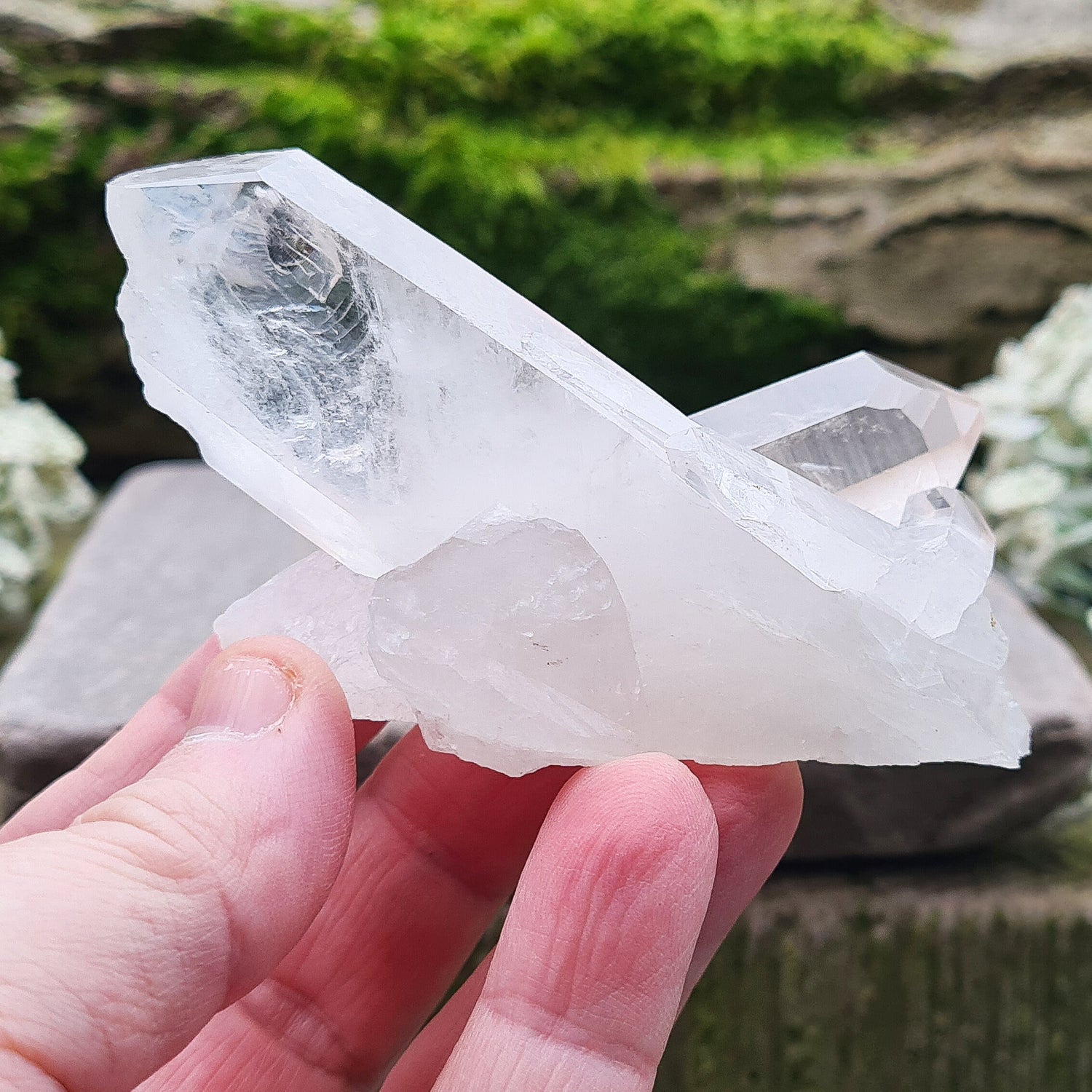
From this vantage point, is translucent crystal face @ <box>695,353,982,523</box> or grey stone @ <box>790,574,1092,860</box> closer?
translucent crystal face @ <box>695,353,982,523</box>

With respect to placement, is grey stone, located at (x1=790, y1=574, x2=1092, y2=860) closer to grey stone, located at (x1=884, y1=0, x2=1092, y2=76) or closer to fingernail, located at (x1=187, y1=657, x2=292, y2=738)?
fingernail, located at (x1=187, y1=657, x2=292, y2=738)

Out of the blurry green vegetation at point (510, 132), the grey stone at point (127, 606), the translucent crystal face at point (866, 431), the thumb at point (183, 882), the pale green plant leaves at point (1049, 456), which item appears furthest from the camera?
the blurry green vegetation at point (510, 132)

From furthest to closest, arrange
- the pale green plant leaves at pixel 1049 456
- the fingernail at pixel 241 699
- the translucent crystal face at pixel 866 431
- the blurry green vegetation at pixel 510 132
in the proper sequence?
the blurry green vegetation at pixel 510 132 → the pale green plant leaves at pixel 1049 456 → the translucent crystal face at pixel 866 431 → the fingernail at pixel 241 699

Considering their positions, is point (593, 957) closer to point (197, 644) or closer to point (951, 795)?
point (951, 795)

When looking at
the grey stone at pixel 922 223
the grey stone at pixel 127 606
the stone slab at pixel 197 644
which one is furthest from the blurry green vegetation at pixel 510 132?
the stone slab at pixel 197 644

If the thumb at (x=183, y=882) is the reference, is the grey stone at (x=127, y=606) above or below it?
Answer: below

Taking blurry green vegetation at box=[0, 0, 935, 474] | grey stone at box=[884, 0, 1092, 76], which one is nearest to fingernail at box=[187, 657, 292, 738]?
blurry green vegetation at box=[0, 0, 935, 474]

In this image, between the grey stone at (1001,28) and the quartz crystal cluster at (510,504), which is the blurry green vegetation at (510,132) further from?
the quartz crystal cluster at (510,504)

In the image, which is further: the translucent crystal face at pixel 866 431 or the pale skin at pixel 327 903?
the translucent crystal face at pixel 866 431
